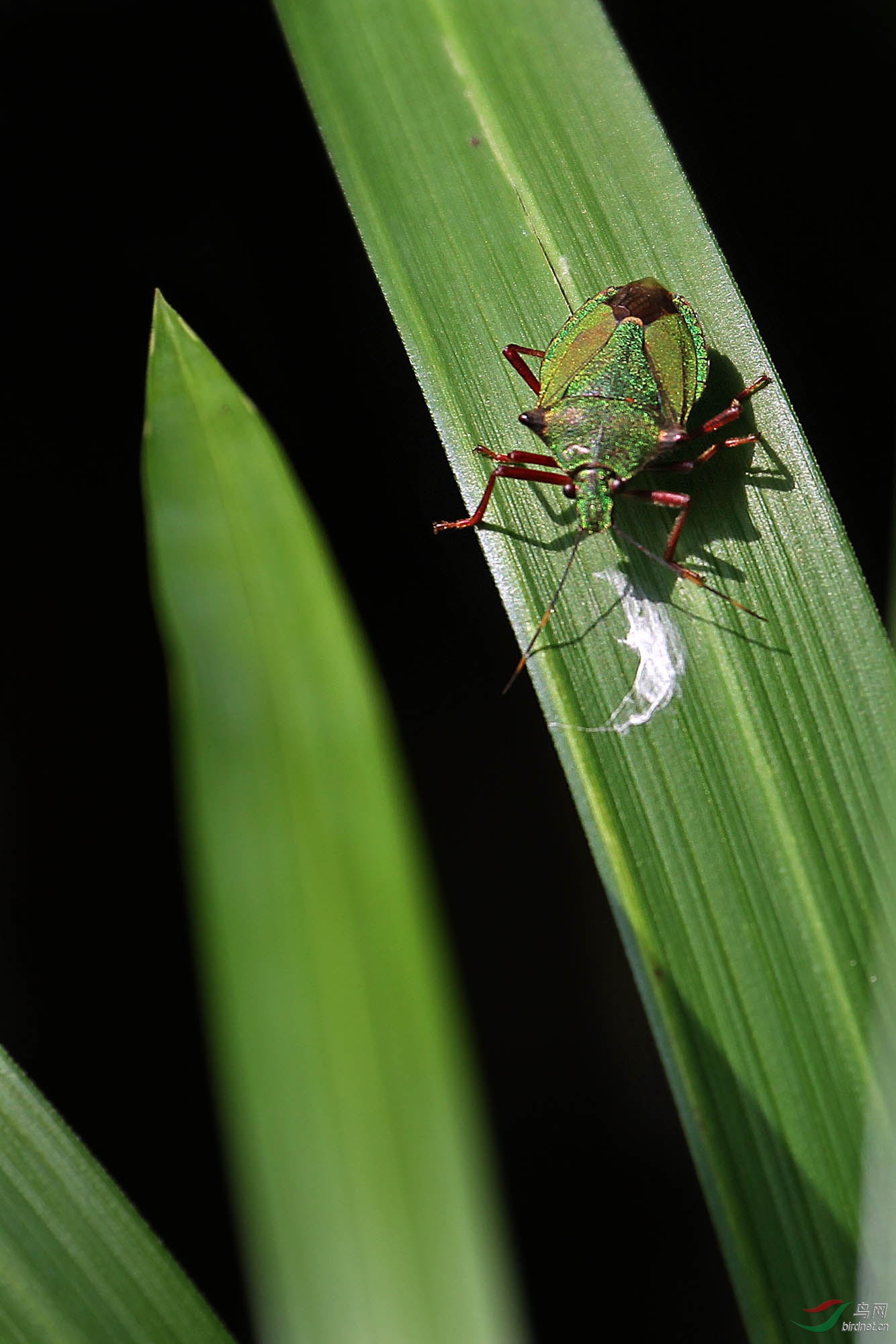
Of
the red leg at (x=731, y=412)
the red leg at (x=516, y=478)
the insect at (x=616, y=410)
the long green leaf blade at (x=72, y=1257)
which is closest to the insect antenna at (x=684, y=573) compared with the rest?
the insect at (x=616, y=410)

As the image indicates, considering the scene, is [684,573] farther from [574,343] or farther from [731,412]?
[574,343]

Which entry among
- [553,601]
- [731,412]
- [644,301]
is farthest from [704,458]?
[553,601]

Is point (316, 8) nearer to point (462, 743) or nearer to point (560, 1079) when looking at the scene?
point (462, 743)

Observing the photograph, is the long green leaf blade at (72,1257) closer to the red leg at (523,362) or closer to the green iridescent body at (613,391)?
the green iridescent body at (613,391)

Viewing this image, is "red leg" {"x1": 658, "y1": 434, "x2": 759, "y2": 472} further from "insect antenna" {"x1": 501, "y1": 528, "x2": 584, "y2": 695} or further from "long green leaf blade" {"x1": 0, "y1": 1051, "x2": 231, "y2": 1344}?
"long green leaf blade" {"x1": 0, "y1": 1051, "x2": 231, "y2": 1344}

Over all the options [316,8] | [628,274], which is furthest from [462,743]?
[316,8]

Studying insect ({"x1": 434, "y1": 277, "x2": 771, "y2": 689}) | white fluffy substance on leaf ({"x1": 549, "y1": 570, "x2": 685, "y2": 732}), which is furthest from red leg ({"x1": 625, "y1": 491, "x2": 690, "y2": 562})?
white fluffy substance on leaf ({"x1": 549, "y1": 570, "x2": 685, "y2": 732})
